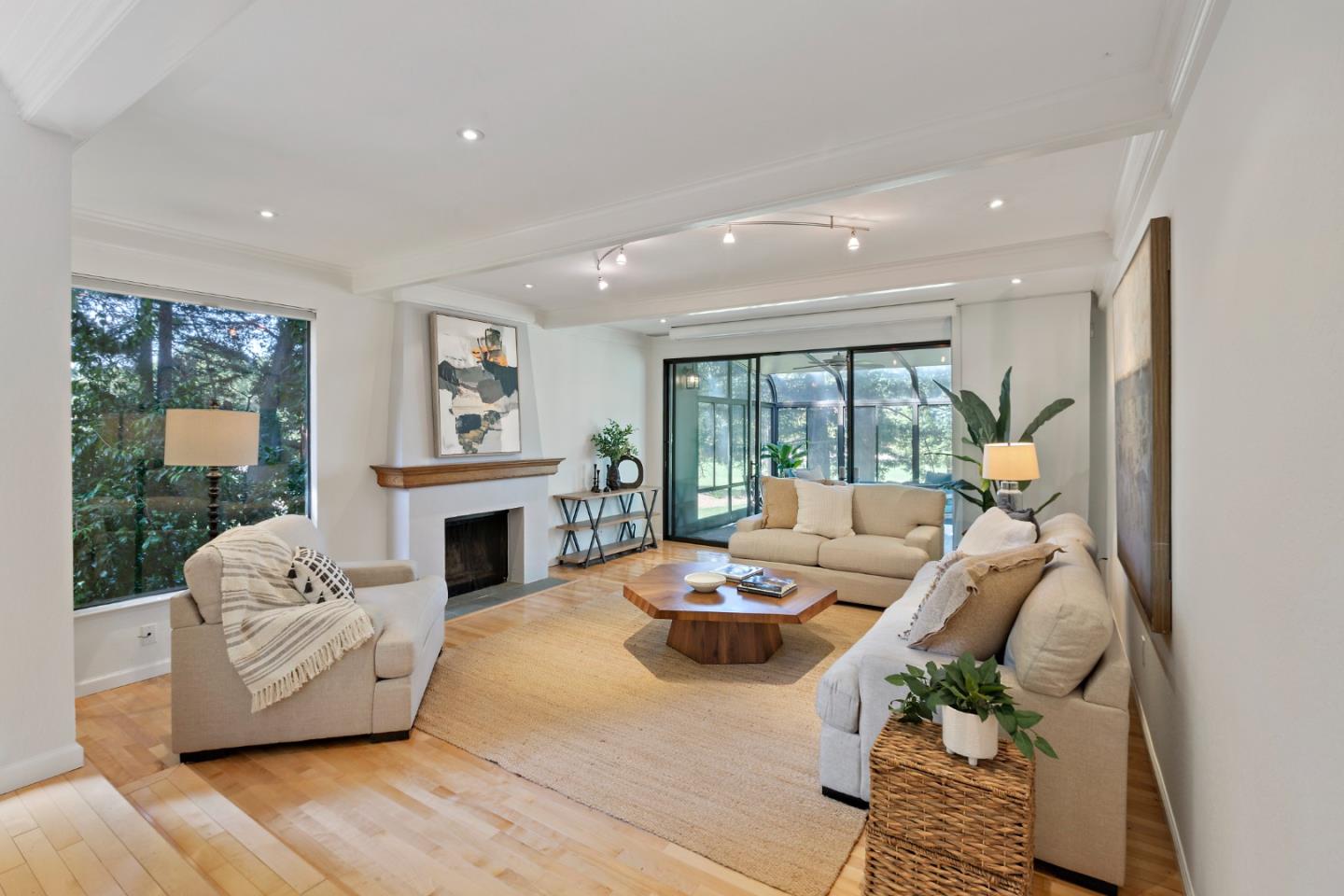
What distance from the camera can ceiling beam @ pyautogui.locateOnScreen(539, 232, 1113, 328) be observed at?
3834 millimetres

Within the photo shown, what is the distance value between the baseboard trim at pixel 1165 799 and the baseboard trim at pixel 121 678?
448cm

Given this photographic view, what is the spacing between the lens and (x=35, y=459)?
2.09 m

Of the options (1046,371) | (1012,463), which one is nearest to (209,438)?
(1012,463)

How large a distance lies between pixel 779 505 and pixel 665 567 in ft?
5.43

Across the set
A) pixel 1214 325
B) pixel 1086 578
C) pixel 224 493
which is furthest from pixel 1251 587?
pixel 224 493

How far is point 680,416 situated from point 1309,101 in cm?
666

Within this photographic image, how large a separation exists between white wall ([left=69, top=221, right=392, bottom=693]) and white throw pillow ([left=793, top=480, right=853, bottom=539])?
11.6 ft

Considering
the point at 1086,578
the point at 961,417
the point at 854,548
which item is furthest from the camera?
the point at 961,417

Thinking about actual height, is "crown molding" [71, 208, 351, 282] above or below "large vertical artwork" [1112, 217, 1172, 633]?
above

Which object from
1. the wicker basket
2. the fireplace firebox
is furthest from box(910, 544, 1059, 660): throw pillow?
the fireplace firebox

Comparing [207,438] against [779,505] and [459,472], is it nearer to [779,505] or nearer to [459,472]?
[459,472]

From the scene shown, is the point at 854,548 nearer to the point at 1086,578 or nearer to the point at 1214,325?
the point at 1086,578

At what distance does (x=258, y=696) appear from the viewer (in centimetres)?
262

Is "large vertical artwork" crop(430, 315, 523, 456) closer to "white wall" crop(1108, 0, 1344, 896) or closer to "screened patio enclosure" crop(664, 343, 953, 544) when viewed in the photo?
"screened patio enclosure" crop(664, 343, 953, 544)
